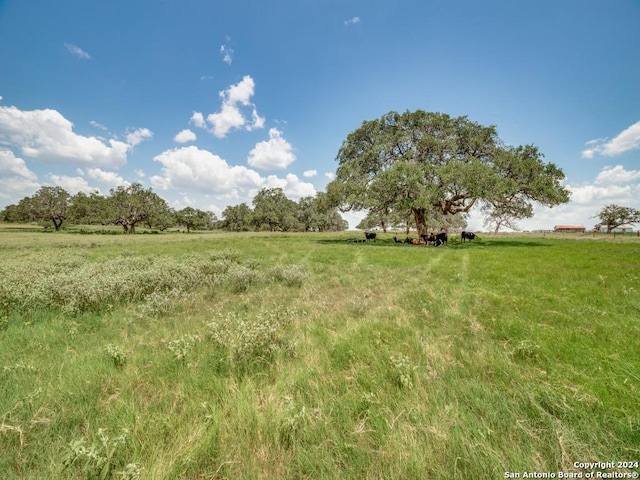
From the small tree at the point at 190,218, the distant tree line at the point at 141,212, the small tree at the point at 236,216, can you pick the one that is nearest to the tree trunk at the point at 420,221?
the distant tree line at the point at 141,212

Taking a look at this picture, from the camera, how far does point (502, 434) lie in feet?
9.75

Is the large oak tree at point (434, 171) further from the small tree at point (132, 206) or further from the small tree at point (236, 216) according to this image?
the small tree at point (236, 216)

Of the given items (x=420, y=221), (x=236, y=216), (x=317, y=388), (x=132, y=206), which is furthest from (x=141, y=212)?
(x=317, y=388)

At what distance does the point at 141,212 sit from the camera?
8469 centimetres

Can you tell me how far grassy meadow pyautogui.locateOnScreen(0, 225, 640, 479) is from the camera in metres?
2.70

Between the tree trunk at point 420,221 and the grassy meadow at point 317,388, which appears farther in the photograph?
the tree trunk at point 420,221

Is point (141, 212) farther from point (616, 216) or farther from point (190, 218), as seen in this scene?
point (616, 216)

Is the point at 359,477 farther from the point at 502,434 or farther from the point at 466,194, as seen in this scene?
the point at 466,194

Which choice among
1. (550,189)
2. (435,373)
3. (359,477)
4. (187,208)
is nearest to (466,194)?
(550,189)

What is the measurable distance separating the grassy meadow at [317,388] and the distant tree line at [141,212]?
209ft

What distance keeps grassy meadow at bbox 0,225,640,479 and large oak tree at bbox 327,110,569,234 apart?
22.2 meters

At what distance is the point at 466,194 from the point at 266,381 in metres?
33.0

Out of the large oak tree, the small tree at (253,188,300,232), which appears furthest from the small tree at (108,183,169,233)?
the large oak tree

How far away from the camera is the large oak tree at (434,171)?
92.0 feet
